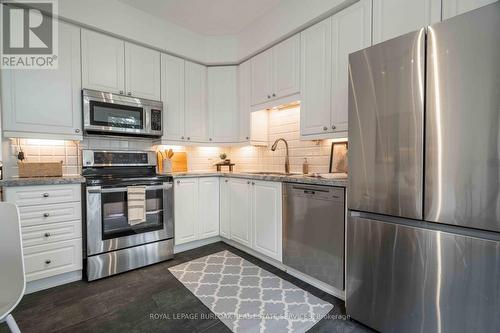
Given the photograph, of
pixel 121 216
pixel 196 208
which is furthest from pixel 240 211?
pixel 121 216

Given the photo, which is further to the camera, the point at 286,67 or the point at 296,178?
the point at 286,67

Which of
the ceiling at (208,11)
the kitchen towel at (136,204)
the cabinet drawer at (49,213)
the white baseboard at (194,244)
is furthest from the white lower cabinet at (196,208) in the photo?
the ceiling at (208,11)

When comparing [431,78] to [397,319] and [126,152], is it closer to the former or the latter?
[397,319]

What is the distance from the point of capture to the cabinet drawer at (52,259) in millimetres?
1957

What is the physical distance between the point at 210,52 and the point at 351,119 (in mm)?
2472

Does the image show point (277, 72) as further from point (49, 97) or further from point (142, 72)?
point (49, 97)

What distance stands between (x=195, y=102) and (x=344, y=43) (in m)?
2.02

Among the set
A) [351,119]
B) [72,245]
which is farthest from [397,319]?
[72,245]

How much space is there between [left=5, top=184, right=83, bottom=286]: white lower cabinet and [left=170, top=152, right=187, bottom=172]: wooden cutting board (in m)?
1.23

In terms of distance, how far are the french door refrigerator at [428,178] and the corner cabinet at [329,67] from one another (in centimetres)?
55

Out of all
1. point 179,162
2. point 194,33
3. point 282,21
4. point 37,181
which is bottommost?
point 37,181

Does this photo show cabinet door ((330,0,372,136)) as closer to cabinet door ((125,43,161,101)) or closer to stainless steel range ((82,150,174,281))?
stainless steel range ((82,150,174,281))

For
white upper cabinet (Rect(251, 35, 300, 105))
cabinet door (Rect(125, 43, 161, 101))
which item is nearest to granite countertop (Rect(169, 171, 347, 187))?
white upper cabinet (Rect(251, 35, 300, 105))

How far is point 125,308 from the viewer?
1.78m
